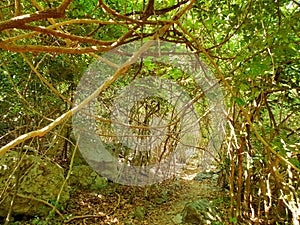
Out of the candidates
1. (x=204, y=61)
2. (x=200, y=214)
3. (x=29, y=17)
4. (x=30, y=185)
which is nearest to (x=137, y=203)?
(x=200, y=214)

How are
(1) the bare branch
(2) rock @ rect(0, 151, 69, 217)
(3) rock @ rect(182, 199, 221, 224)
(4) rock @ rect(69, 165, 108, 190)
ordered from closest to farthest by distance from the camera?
(1) the bare branch, (2) rock @ rect(0, 151, 69, 217), (3) rock @ rect(182, 199, 221, 224), (4) rock @ rect(69, 165, 108, 190)

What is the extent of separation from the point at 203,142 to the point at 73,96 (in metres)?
4.66

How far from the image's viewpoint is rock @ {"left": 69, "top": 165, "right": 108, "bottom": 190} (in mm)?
4551

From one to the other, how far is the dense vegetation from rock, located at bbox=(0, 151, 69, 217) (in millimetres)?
455

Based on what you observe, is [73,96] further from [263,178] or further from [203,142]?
[203,142]

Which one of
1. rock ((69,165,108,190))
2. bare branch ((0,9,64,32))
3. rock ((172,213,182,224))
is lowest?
rock ((172,213,182,224))

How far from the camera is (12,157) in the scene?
11.4 ft

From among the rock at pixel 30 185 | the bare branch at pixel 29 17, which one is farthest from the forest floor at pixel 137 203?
the bare branch at pixel 29 17

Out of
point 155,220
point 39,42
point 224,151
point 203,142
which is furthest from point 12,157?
point 203,142

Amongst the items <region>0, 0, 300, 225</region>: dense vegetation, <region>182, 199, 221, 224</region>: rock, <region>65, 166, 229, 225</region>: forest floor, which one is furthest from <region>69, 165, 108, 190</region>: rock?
<region>182, 199, 221, 224</region>: rock

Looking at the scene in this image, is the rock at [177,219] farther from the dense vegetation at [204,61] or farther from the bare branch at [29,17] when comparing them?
the bare branch at [29,17]

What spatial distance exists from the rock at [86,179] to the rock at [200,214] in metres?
1.87

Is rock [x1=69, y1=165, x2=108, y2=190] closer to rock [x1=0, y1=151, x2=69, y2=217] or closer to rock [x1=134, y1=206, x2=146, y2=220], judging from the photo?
rock [x1=0, y1=151, x2=69, y2=217]

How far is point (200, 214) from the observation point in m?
3.47
